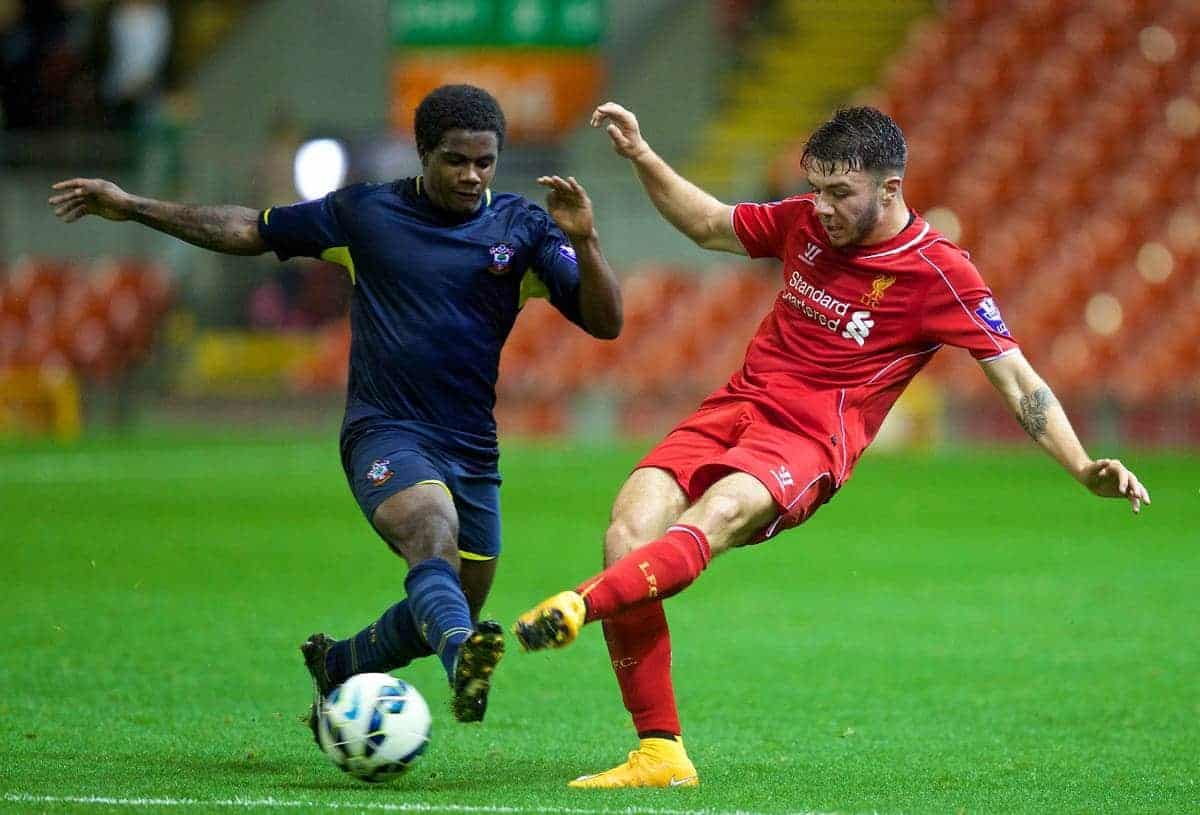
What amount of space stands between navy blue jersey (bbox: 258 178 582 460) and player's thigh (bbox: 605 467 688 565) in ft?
2.12

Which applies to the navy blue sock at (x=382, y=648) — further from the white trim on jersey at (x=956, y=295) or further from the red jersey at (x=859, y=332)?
the white trim on jersey at (x=956, y=295)

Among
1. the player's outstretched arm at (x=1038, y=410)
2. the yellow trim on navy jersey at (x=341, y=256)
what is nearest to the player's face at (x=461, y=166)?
the yellow trim on navy jersey at (x=341, y=256)

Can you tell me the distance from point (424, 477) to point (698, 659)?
3008 millimetres

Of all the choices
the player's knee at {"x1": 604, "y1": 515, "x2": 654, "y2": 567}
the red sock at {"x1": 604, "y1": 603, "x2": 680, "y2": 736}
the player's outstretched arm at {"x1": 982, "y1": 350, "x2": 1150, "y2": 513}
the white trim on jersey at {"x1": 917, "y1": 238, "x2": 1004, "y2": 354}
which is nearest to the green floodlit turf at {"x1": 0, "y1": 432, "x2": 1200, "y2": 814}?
the red sock at {"x1": 604, "y1": 603, "x2": 680, "y2": 736}

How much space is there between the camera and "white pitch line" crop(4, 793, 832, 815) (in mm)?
5086

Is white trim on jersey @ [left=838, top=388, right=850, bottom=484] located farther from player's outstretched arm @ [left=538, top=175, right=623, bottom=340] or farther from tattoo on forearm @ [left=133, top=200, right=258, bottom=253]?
tattoo on forearm @ [left=133, top=200, right=258, bottom=253]

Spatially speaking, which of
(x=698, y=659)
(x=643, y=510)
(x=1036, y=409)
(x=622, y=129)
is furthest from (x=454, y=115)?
(x=698, y=659)

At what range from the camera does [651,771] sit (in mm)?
5695

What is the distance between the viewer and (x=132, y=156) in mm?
24344

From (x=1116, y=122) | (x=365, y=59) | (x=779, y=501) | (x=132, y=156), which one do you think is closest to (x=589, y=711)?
(x=779, y=501)

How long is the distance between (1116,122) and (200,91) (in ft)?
44.3

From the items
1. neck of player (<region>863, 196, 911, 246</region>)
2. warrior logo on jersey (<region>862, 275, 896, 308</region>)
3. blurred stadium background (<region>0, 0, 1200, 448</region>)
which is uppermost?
blurred stadium background (<region>0, 0, 1200, 448</region>)

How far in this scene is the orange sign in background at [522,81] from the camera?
964 inches

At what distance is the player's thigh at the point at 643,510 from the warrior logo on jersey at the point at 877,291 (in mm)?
846
